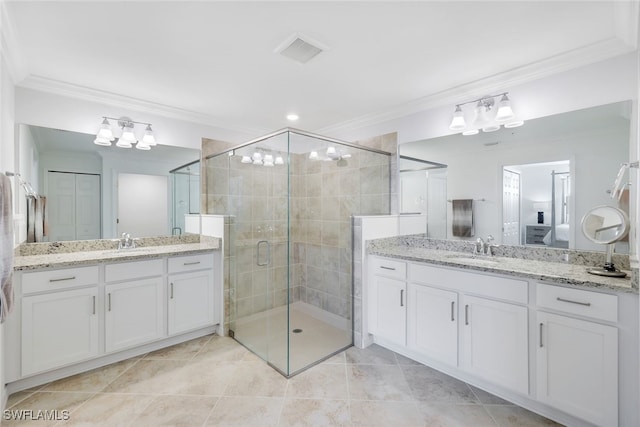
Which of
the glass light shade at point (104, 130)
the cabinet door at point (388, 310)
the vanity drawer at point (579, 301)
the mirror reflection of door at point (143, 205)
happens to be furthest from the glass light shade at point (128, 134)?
the vanity drawer at point (579, 301)

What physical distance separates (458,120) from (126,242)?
130 inches

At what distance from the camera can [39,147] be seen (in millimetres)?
2416

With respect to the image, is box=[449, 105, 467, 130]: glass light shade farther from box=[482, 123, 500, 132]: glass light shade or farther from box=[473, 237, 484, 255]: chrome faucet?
box=[473, 237, 484, 255]: chrome faucet

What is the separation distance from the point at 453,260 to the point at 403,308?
61 centimetres

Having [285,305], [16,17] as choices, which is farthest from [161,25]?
[285,305]

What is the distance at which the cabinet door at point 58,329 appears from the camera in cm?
202

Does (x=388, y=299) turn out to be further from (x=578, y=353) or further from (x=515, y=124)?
(x=515, y=124)

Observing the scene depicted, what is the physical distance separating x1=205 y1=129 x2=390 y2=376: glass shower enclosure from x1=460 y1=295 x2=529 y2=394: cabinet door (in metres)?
1.10

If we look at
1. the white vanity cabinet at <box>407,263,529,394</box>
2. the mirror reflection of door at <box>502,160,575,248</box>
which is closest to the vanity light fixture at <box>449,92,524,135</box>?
the mirror reflection of door at <box>502,160,575,248</box>

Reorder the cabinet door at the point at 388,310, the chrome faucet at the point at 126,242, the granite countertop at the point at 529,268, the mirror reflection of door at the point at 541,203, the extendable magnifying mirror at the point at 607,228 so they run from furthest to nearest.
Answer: the chrome faucet at the point at 126,242 → the cabinet door at the point at 388,310 → the mirror reflection of door at the point at 541,203 → the extendable magnifying mirror at the point at 607,228 → the granite countertop at the point at 529,268

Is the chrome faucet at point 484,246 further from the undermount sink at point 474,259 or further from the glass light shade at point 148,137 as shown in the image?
the glass light shade at point 148,137

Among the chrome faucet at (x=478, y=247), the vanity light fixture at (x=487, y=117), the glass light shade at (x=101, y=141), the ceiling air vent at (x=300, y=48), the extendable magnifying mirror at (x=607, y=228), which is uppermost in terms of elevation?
the ceiling air vent at (x=300, y=48)

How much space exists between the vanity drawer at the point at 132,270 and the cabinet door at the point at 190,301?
0.17 m

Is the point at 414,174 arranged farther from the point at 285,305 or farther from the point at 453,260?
the point at 285,305
